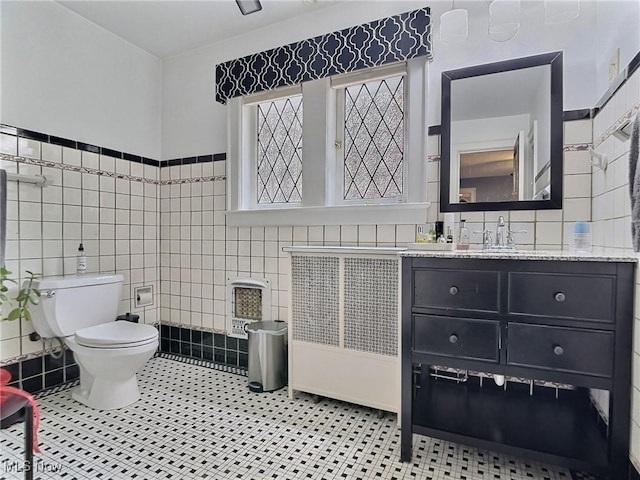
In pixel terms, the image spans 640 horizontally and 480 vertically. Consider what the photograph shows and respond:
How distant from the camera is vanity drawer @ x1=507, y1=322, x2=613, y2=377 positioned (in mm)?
1244

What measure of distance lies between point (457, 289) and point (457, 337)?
20 centimetres

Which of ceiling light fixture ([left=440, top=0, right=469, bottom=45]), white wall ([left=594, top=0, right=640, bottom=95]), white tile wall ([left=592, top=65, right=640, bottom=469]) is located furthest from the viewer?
ceiling light fixture ([left=440, top=0, right=469, bottom=45])

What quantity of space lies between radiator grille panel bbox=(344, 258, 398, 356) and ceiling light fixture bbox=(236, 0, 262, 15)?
1.38 meters

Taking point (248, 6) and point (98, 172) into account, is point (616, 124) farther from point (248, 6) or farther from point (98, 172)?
point (98, 172)

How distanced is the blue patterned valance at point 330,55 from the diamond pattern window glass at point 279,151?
0.20m

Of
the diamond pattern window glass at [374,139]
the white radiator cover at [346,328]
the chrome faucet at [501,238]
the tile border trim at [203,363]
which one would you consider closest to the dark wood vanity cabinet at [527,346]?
the white radiator cover at [346,328]

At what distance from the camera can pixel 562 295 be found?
1.29 metres

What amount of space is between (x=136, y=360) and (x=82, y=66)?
2027 millimetres

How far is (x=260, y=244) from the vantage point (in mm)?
2525

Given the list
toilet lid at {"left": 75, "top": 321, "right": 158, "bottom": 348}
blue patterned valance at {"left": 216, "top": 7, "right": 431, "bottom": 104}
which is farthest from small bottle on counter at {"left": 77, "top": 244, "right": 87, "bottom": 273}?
blue patterned valance at {"left": 216, "top": 7, "right": 431, "bottom": 104}

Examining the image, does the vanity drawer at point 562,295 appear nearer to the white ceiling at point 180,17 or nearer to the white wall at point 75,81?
the white ceiling at point 180,17

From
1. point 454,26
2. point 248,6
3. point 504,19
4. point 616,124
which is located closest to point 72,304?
point 248,6

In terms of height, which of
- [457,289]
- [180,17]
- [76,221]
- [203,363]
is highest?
[180,17]

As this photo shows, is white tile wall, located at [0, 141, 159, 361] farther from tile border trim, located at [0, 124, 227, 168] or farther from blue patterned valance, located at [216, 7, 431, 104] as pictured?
blue patterned valance, located at [216, 7, 431, 104]
